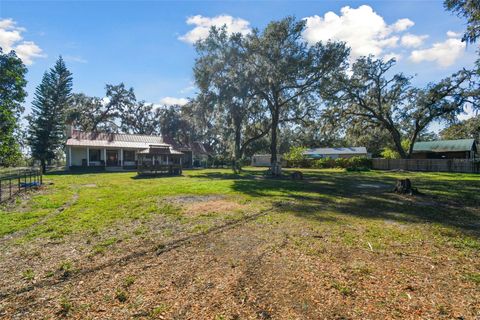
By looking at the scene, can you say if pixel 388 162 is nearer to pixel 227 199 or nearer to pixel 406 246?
pixel 227 199

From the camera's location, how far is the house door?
29.3 m

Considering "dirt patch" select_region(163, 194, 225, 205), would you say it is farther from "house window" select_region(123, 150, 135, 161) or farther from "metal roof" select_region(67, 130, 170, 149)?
"house window" select_region(123, 150, 135, 161)

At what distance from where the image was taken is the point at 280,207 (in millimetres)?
7703

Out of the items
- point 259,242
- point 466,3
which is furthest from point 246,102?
point 259,242

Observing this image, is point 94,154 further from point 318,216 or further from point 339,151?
point 339,151

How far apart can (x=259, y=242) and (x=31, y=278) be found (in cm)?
333

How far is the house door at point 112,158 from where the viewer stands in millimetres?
29284

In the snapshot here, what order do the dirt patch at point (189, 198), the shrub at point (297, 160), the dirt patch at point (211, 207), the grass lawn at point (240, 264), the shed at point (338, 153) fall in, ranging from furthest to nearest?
1. the shed at point (338, 153)
2. the shrub at point (297, 160)
3. the dirt patch at point (189, 198)
4. the dirt patch at point (211, 207)
5. the grass lawn at point (240, 264)

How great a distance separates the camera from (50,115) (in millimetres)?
28812

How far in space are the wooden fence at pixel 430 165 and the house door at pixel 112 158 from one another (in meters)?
30.1

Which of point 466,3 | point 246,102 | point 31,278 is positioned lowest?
point 31,278

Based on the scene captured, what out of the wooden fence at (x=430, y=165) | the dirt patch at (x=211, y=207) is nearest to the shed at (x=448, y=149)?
the wooden fence at (x=430, y=165)

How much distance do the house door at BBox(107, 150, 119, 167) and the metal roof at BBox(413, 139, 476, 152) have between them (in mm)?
38918

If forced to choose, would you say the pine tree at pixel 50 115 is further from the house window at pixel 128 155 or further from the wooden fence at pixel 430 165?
the wooden fence at pixel 430 165
